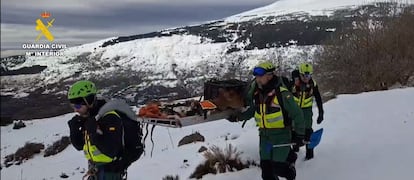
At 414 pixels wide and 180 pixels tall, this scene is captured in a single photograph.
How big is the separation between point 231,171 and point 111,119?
4.19 metres

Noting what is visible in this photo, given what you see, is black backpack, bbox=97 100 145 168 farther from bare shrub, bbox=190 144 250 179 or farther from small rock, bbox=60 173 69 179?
small rock, bbox=60 173 69 179

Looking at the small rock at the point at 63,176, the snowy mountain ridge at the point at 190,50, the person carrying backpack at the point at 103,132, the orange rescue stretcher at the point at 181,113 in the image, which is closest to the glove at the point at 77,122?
the person carrying backpack at the point at 103,132

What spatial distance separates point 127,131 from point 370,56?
60.5ft

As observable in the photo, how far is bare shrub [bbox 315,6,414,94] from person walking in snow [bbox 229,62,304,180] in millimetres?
15508

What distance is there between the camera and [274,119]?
529 cm

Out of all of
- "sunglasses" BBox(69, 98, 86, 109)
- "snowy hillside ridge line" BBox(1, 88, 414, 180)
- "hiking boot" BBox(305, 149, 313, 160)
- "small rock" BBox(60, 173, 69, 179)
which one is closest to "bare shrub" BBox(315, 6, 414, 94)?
"snowy hillside ridge line" BBox(1, 88, 414, 180)

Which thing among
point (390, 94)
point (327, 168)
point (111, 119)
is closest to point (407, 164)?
point (327, 168)

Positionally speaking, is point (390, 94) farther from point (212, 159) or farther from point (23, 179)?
point (23, 179)

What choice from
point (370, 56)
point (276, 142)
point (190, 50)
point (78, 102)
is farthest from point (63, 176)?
point (190, 50)

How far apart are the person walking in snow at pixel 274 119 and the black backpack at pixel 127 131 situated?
1.67 metres

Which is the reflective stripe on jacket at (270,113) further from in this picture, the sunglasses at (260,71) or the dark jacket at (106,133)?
the dark jacket at (106,133)

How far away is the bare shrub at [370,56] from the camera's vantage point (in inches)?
769

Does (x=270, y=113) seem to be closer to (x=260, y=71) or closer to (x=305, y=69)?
(x=260, y=71)

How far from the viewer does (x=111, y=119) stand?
4027 millimetres
